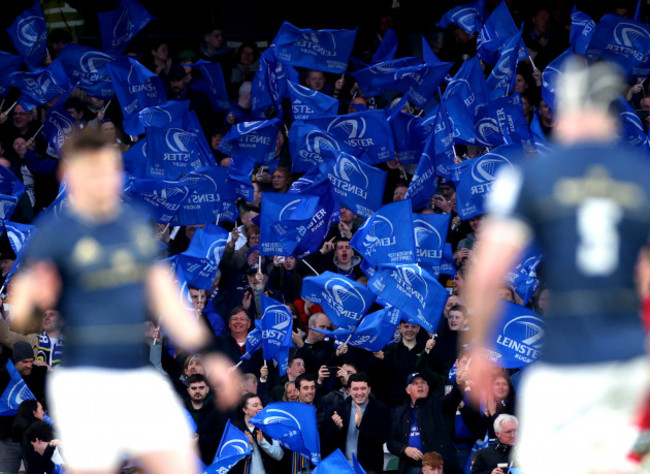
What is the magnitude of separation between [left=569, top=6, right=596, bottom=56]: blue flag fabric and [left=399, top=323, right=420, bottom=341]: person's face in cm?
449

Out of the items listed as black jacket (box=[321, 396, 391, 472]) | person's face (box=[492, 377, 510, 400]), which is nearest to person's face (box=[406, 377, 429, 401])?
black jacket (box=[321, 396, 391, 472])

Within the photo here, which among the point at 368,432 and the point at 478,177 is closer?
the point at 368,432

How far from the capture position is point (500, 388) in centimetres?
1230

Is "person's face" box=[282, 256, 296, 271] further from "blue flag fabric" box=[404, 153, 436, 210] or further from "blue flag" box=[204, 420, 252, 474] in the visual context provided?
"blue flag" box=[204, 420, 252, 474]

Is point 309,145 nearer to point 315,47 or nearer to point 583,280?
point 315,47

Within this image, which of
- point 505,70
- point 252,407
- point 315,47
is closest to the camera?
point 252,407

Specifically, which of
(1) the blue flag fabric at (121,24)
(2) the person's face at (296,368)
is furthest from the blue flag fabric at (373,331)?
(1) the blue flag fabric at (121,24)

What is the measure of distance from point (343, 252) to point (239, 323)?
1565 millimetres

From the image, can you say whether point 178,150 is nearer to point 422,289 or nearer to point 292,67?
point 292,67

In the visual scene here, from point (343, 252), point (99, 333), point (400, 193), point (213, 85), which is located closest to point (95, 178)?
point (99, 333)

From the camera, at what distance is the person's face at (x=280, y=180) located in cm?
1614

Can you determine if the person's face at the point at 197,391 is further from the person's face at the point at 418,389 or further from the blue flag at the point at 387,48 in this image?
the blue flag at the point at 387,48

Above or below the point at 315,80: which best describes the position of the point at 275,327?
below

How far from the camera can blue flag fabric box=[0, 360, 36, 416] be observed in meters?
13.5
